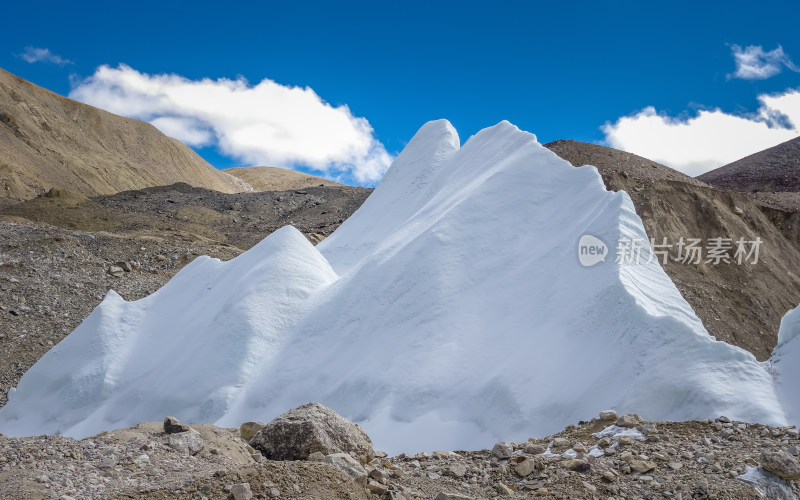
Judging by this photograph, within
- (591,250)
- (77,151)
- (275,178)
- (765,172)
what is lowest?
(591,250)

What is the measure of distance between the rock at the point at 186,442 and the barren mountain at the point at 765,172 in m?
35.1

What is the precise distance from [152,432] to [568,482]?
3804 millimetres

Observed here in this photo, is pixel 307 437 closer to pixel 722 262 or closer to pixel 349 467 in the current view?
pixel 349 467

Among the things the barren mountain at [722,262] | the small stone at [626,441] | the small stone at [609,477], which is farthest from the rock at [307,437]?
the barren mountain at [722,262]

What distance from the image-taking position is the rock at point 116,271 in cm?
1905

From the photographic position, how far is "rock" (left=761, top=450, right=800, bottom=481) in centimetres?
493

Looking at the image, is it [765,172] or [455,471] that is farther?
[765,172]

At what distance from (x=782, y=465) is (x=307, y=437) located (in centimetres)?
386

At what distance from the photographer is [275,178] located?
92.1 meters

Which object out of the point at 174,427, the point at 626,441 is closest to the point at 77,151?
the point at 174,427

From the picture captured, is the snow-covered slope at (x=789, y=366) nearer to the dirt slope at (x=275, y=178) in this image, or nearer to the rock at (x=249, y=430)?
the rock at (x=249, y=430)

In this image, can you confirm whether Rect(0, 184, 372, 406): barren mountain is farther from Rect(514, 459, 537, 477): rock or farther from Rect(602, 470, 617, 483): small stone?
Rect(602, 470, 617, 483): small stone

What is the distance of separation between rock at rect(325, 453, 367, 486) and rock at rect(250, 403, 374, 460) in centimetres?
50

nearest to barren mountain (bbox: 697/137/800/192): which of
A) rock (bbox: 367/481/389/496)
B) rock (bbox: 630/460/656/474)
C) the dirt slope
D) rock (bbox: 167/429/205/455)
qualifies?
rock (bbox: 630/460/656/474)
